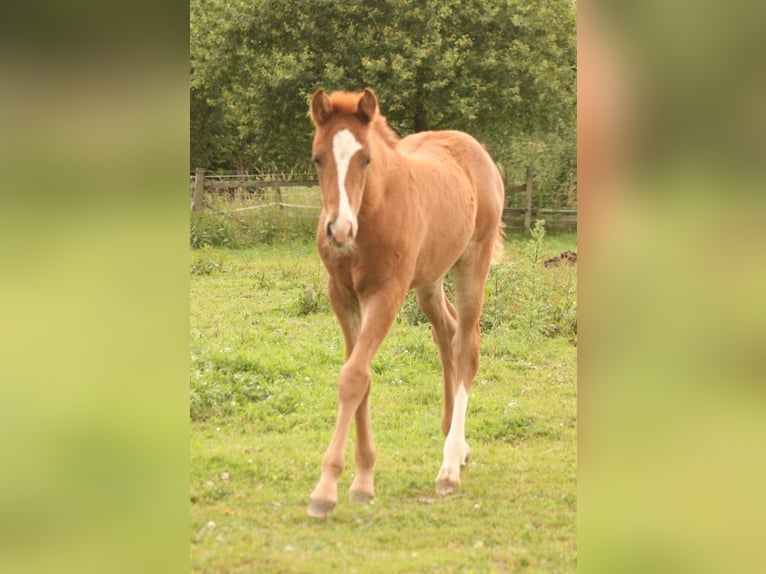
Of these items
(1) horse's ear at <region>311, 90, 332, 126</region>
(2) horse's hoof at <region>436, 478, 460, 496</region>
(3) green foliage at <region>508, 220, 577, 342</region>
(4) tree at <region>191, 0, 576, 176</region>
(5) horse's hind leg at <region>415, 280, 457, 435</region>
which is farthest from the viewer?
(4) tree at <region>191, 0, 576, 176</region>

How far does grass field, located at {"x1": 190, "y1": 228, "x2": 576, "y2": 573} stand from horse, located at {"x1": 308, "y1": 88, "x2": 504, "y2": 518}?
276mm

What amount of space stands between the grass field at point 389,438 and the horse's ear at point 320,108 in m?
1.96

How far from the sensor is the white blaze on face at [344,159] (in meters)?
3.69

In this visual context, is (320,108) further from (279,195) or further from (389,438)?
(279,195)

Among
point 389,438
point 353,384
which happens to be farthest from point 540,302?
point 353,384

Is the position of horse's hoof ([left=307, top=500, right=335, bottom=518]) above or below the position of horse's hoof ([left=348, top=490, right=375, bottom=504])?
above

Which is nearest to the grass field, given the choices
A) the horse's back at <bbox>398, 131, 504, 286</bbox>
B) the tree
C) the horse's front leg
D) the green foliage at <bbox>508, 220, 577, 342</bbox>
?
the green foliage at <bbox>508, 220, 577, 342</bbox>

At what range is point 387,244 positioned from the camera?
436 centimetres

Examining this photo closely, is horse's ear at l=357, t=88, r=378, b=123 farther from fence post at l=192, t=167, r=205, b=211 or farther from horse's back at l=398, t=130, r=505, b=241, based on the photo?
fence post at l=192, t=167, r=205, b=211

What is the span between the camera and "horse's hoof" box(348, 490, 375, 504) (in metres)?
4.53

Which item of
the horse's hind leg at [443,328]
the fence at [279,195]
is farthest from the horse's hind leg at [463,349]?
the fence at [279,195]
